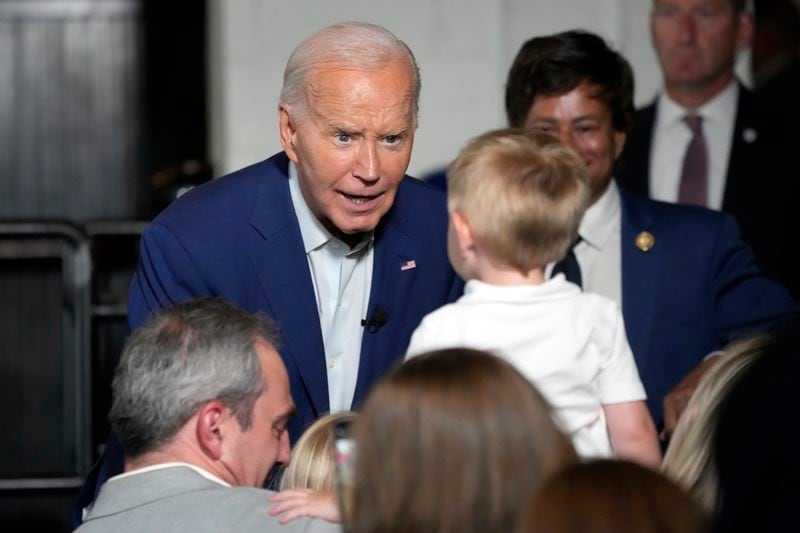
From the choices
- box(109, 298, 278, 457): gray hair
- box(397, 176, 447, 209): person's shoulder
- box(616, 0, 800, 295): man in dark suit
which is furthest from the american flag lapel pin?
box(616, 0, 800, 295): man in dark suit

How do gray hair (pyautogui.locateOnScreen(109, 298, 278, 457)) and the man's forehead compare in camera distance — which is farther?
the man's forehead

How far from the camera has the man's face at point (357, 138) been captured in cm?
334

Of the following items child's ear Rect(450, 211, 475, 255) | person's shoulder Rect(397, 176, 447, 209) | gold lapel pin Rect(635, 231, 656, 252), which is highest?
child's ear Rect(450, 211, 475, 255)

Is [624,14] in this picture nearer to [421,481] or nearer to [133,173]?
[133,173]

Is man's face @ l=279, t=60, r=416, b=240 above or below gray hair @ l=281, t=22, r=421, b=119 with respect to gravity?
below

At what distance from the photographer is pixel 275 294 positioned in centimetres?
347

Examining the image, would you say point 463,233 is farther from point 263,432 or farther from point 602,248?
point 602,248

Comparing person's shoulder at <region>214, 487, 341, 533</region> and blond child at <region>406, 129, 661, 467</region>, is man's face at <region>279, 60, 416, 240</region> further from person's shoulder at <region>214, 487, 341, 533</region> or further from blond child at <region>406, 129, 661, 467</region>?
person's shoulder at <region>214, 487, 341, 533</region>

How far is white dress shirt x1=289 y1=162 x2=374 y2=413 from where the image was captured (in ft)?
11.5

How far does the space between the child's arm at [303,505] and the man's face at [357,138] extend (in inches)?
30.7

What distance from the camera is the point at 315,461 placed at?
2.93 metres

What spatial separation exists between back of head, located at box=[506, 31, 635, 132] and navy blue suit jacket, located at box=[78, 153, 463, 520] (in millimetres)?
748

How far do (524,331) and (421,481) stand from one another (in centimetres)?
97

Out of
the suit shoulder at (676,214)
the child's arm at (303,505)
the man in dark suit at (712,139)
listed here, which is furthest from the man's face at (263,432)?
the man in dark suit at (712,139)
